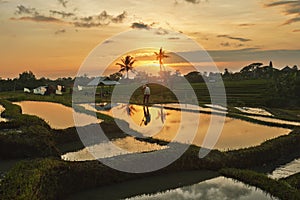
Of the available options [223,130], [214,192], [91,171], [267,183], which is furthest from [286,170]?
[91,171]

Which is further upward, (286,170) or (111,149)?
(111,149)

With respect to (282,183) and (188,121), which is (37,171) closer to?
(282,183)

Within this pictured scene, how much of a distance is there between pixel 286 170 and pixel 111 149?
17.9 ft

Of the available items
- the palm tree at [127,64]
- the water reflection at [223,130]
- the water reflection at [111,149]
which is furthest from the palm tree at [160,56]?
the water reflection at [111,149]

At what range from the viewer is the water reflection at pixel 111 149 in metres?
10.2

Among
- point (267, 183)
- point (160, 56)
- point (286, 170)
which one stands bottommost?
point (286, 170)

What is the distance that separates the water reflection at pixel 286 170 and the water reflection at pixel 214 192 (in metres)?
1.51

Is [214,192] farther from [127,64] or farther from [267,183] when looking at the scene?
[127,64]

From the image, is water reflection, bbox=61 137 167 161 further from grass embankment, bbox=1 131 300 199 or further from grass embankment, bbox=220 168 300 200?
grass embankment, bbox=220 168 300 200

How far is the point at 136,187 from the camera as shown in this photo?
7.98 m

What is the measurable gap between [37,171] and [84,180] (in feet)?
3.97

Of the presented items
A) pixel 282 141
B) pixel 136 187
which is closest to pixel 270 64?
pixel 282 141

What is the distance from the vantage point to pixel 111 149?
1109cm

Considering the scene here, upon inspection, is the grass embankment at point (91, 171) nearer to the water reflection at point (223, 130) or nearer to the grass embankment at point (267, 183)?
the grass embankment at point (267, 183)
